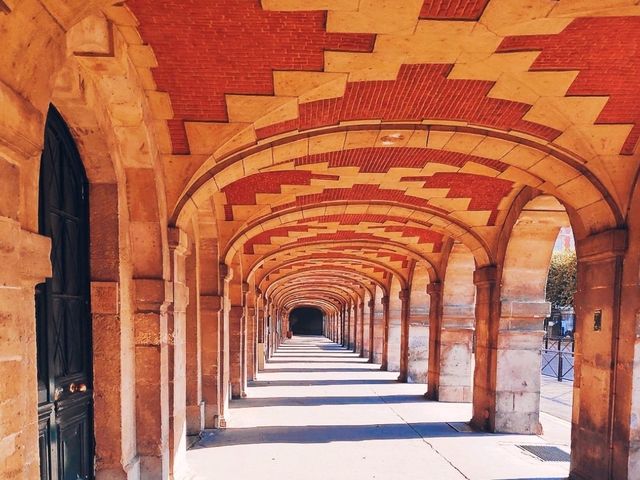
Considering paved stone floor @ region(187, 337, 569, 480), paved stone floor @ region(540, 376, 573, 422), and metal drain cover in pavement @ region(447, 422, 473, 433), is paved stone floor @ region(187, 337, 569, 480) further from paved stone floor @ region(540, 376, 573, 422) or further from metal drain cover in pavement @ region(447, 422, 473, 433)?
paved stone floor @ region(540, 376, 573, 422)

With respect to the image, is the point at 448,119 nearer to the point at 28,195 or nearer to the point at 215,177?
the point at 215,177

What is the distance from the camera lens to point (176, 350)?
474cm

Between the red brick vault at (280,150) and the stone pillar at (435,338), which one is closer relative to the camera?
the red brick vault at (280,150)

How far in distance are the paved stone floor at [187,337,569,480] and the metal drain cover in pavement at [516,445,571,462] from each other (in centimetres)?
14

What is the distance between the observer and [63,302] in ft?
11.9

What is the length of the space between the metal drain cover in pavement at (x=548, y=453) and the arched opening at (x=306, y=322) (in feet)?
134

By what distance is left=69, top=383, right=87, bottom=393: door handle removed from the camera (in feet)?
11.9

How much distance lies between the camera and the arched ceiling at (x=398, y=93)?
9.96ft

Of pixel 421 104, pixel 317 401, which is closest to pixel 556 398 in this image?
pixel 317 401

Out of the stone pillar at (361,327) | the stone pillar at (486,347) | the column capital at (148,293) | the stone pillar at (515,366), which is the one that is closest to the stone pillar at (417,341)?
the stone pillar at (486,347)

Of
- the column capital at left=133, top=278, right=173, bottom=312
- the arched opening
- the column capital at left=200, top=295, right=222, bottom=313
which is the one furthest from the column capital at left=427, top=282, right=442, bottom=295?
the arched opening

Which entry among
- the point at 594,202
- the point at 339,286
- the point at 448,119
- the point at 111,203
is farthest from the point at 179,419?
the point at 339,286

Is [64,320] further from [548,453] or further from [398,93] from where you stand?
[548,453]

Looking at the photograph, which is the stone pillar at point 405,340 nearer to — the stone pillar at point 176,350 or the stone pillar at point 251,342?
the stone pillar at point 251,342
